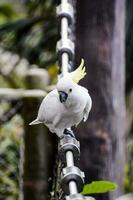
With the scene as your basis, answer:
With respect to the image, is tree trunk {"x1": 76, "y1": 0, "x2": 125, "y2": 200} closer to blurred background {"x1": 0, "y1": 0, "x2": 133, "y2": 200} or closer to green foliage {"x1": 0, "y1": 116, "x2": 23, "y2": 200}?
blurred background {"x1": 0, "y1": 0, "x2": 133, "y2": 200}

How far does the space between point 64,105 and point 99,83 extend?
1021 millimetres

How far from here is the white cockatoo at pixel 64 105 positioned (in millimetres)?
797

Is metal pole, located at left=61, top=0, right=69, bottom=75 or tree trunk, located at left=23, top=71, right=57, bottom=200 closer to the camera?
metal pole, located at left=61, top=0, right=69, bottom=75

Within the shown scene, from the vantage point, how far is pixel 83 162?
1.83m

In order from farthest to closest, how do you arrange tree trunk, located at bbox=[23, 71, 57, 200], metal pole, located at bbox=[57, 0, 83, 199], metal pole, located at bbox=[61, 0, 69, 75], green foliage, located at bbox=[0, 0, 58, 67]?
1. green foliage, located at bbox=[0, 0, 58, 67]
2. tree trunk, located at bbox=[23, 71, 57, 200]
3. metal pole, located at bbox=[61, 0, 69, 75]
4. metal pole, located at bbox=[57, 0, 83, 199]

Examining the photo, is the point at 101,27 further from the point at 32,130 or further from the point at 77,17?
the point at 32,130

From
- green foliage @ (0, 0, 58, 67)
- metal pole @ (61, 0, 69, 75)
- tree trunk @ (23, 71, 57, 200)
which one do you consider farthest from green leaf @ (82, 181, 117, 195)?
green foliage @ (0, 0, 58, 67)

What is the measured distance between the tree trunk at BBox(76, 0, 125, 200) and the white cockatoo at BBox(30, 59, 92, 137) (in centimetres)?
97

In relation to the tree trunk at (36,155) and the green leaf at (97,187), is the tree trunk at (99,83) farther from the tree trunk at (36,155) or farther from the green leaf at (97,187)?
the green leaf at (97,187)

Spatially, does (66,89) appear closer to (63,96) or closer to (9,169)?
(63,96)

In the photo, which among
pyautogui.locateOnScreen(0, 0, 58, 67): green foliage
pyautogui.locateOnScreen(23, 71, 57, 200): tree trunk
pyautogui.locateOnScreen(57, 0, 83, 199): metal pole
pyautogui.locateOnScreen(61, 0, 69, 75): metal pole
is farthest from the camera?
pyautogui.locateOnScreen(0, 0, 58, 67): green foliage

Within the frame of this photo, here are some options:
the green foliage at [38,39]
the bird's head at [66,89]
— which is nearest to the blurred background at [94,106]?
the green foliage at [38,39]

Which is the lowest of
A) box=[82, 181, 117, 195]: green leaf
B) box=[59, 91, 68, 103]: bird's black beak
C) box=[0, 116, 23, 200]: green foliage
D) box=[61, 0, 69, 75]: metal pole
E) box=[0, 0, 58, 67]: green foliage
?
box=[82, 181, 117, 195]: green leaf

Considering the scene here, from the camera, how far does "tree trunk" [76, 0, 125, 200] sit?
1820 mm
